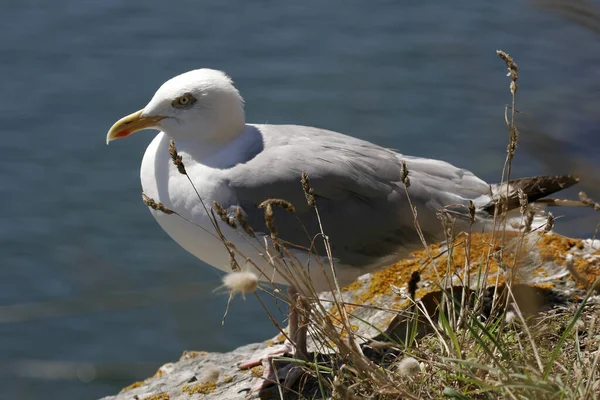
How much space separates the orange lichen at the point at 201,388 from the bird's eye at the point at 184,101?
1438 millimetres

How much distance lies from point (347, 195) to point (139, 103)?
5.10 metres

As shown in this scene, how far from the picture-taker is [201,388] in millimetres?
3896

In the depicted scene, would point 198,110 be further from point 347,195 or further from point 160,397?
point 160,397

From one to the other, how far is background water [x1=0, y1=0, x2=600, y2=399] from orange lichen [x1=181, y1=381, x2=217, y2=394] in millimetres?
1927

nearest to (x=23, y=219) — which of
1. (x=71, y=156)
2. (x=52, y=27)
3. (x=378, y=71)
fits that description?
(x=71, y=156)

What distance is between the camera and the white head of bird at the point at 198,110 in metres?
4.39

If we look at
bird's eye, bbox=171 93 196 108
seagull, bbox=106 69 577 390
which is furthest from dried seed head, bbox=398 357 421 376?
bird's eye, bbox=171 93 196 108

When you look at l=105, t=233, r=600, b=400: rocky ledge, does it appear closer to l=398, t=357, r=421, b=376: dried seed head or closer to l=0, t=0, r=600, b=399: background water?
l=398, t=357, r=421, b=376: dried seed head

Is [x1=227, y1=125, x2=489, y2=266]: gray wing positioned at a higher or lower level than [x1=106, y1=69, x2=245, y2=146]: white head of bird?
lower

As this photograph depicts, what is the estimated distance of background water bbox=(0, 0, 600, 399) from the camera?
23.2 ft

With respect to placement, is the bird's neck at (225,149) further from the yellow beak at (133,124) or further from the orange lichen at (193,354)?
the orange lichen at (193,354)

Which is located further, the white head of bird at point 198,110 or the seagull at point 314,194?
the white head of bird at point 198,110

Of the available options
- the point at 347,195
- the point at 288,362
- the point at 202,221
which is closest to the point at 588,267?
the point at 347,195

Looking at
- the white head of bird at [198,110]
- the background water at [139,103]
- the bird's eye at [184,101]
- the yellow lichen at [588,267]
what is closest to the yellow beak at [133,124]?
the white head of bird at [198,110]
